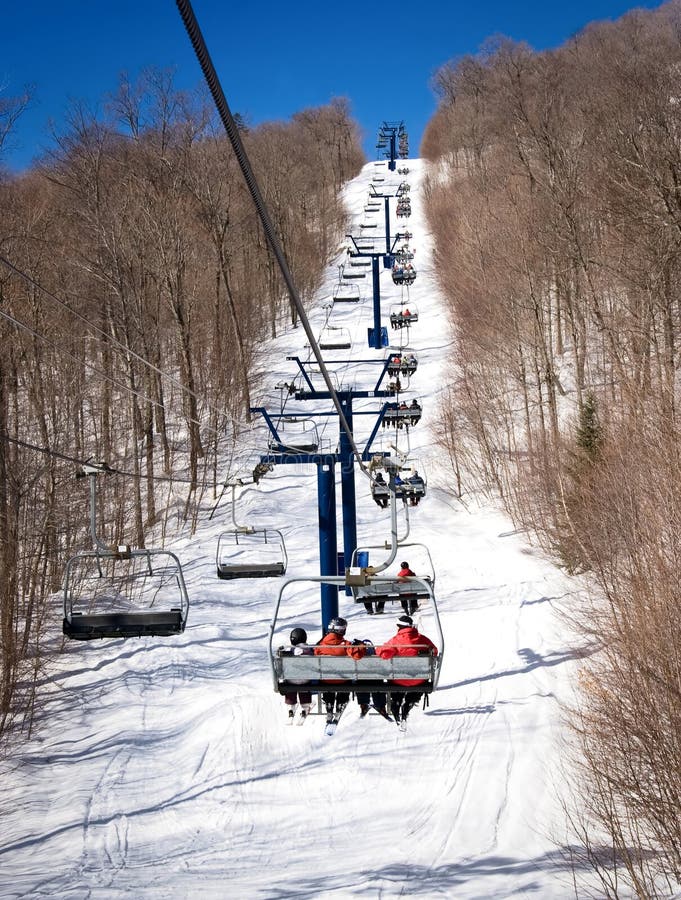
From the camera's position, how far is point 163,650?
1820 centimetres

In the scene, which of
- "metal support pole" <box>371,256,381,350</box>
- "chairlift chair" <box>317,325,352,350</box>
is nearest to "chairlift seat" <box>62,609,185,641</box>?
"chairlift chair" <box>317,325,352,350</box>

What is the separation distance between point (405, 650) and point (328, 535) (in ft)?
20.2

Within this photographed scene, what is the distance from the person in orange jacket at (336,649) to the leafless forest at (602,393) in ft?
11.1

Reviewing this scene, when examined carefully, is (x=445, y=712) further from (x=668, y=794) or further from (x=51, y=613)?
(x=51, y=613)

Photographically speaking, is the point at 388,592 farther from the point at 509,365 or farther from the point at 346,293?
the point at 346,293

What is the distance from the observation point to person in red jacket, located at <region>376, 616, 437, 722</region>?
8.60 meters

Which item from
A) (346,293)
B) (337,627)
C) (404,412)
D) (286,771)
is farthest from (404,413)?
(346,293)

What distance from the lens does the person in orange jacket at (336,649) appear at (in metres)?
8.71

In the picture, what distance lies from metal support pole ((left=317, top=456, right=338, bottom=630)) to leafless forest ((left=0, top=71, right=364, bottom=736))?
599 centimetres

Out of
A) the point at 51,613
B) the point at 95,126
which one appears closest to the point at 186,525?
the point at 51,613

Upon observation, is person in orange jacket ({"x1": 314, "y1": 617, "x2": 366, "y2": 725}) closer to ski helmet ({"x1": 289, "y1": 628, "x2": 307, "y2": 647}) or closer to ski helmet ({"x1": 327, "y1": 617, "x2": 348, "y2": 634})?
ski helmet ({"x1": 327, "y1": 617, "x2": 348, "y2": 634})

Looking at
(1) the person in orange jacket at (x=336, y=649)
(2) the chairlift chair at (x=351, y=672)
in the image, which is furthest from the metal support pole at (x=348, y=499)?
(2) the chairlift chair at (x=351, y=672)

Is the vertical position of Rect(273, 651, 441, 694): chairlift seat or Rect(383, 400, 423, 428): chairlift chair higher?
Rect(383, 400, 423, 428): chairlift chair

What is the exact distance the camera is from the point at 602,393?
24500 millimetres
